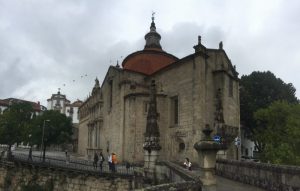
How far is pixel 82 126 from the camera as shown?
202ft

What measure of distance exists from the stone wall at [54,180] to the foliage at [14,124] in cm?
1388

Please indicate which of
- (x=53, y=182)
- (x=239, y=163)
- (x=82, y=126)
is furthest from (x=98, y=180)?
(x=82, y=126)

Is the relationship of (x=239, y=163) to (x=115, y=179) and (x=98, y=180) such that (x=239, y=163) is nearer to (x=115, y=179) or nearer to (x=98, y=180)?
(x=115, y=179)

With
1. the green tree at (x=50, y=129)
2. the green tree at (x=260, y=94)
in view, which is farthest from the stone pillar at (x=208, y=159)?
the green tree at (x=260, y=94)

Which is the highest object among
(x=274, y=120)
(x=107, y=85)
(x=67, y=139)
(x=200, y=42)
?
(x=200, y=42)

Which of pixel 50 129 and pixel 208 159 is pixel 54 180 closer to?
pixel 50 129

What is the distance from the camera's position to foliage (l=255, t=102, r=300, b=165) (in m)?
30.2

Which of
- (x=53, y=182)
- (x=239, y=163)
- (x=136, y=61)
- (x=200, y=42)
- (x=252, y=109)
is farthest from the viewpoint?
(x=252, y=109)

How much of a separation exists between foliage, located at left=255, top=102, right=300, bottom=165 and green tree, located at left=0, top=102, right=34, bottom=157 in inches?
1322

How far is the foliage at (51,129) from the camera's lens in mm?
42344

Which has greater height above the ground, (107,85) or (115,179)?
(107,85)

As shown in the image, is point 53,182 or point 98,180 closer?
point 98,180

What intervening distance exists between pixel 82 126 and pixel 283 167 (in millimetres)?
Result: 52610

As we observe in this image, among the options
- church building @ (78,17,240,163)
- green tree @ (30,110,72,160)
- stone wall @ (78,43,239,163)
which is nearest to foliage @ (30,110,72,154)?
green tree @ (30,110,72,160)
